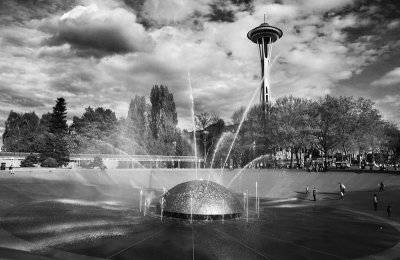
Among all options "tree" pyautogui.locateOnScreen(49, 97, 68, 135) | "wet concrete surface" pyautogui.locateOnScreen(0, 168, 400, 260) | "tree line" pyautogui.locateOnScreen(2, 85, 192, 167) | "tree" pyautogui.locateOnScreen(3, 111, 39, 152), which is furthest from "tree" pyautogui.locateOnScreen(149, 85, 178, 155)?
"wet concrete surface" pyautogui.locateOnScreen(0, 168, 400, 260)

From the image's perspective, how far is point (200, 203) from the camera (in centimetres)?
1861

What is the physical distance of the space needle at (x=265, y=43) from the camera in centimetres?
9781

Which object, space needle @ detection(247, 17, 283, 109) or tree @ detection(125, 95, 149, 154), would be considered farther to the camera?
space needle @ detection(247, 17, 283, 109)

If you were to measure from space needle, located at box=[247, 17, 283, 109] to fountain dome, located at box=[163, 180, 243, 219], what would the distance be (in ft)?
263

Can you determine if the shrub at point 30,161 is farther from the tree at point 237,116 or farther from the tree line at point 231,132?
the tree at point 237,116

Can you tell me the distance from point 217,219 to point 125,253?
782cm

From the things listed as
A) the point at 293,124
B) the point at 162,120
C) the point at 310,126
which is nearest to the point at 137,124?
the point at 162,120

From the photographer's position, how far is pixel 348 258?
39.5ft

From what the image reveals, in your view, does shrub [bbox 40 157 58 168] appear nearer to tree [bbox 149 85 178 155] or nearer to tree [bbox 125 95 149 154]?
tree [bbox 125 95 149 154]

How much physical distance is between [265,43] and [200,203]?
91837 millimetres

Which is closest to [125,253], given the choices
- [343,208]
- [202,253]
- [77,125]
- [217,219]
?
[202,253]

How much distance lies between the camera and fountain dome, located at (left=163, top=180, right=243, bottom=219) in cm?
1839

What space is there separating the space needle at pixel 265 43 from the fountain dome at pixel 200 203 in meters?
80.0

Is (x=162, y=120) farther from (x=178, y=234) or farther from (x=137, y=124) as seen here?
(x=178, y=234)
